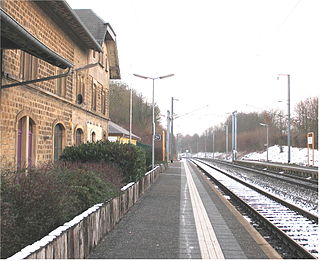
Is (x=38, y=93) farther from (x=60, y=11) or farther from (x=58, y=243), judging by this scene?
(x=58, y=243)

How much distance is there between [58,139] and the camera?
16797 mm

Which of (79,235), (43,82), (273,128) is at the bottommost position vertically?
(79,235)

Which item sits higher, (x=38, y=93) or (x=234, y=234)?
(x=38, y=93)

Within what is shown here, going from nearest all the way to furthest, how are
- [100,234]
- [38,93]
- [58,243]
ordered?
[58,243] < [100,234] < [38,93]

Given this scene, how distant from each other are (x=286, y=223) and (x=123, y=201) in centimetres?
420

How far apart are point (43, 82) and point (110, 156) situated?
11.8ft

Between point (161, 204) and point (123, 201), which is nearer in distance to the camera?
point (123, 201)

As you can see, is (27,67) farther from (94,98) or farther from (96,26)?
(96,26)

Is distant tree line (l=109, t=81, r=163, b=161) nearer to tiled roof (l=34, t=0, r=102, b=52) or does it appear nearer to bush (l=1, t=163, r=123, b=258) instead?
tiled roof (l=34, t=0, r=102, b=52)

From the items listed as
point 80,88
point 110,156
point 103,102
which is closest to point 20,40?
point 110,156

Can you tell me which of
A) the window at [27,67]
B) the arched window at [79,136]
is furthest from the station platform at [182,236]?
the arched window at [79,136]

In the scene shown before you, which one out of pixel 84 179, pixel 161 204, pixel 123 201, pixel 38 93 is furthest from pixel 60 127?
pixel 84 179

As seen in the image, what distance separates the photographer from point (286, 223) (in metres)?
10.6

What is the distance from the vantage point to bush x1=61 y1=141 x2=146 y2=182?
13227 mm
